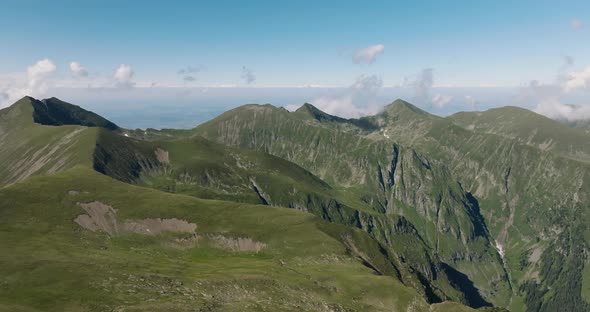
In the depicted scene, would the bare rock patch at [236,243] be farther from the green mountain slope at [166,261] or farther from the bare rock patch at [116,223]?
the bare rock patch at [116,223]

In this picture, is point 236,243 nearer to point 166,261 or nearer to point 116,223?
point 166,261

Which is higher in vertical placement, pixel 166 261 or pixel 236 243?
pixel 166 261

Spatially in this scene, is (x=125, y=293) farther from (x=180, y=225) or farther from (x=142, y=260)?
(x=180, y=225)

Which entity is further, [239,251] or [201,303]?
[239,251]

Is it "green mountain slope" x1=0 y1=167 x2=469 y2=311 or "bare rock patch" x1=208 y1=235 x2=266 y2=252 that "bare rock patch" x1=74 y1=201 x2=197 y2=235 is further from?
"bare rock patch" x1=208 y1=235 x2=266 y2=252

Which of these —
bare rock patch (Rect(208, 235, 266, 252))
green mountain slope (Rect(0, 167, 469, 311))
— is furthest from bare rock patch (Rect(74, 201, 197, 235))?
bare rock patch (Rect(208, 235, 266, 252))

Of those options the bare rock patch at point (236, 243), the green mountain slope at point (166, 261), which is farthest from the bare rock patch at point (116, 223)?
the bare rock patch at point (236, 243)

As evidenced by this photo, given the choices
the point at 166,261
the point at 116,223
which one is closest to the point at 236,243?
the point at 166,261

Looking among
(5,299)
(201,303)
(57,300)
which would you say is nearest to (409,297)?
(201,303)
